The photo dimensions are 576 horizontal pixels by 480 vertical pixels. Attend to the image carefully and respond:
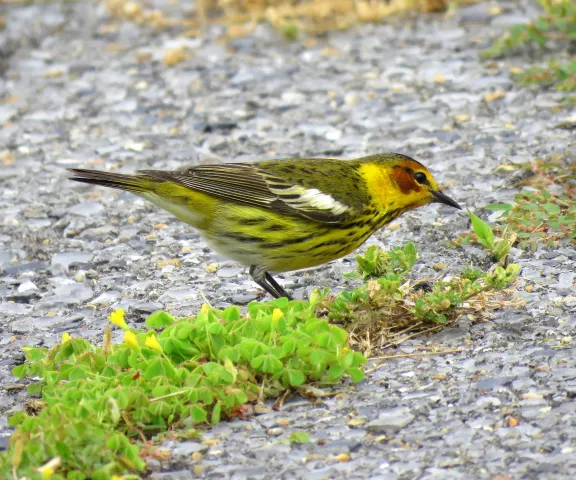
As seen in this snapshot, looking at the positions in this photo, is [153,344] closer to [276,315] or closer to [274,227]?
[276,315]

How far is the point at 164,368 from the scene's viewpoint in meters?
3.96

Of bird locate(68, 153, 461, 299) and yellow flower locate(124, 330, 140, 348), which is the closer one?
yellow flower locate(124, 330, 140, 348)

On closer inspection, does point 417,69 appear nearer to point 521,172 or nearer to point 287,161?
point 521,172

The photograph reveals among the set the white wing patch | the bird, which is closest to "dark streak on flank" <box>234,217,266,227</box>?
the bird

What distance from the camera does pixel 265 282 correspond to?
539 cm

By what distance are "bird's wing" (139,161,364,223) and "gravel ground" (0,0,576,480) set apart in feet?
1.62

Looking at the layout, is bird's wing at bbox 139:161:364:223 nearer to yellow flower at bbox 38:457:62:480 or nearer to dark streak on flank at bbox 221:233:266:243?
dark streak on flank at bbox 221:233:266:243

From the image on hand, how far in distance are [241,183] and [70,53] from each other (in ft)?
13.8

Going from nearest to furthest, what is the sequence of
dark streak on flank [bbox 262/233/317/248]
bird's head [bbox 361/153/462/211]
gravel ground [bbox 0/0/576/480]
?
gravel ground [bbox 0/0/576/480] → dark streak on flank [bbox 262/233/317/248] → bird's head [bbox 361/153/462/211]

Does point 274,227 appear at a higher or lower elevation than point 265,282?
higher

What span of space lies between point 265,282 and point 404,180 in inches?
36.6

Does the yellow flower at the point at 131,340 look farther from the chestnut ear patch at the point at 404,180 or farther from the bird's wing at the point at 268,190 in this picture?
the chestnut ear patch at the point at 404,180

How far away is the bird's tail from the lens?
5.40m

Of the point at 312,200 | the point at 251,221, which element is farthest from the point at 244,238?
the point at 312,200
